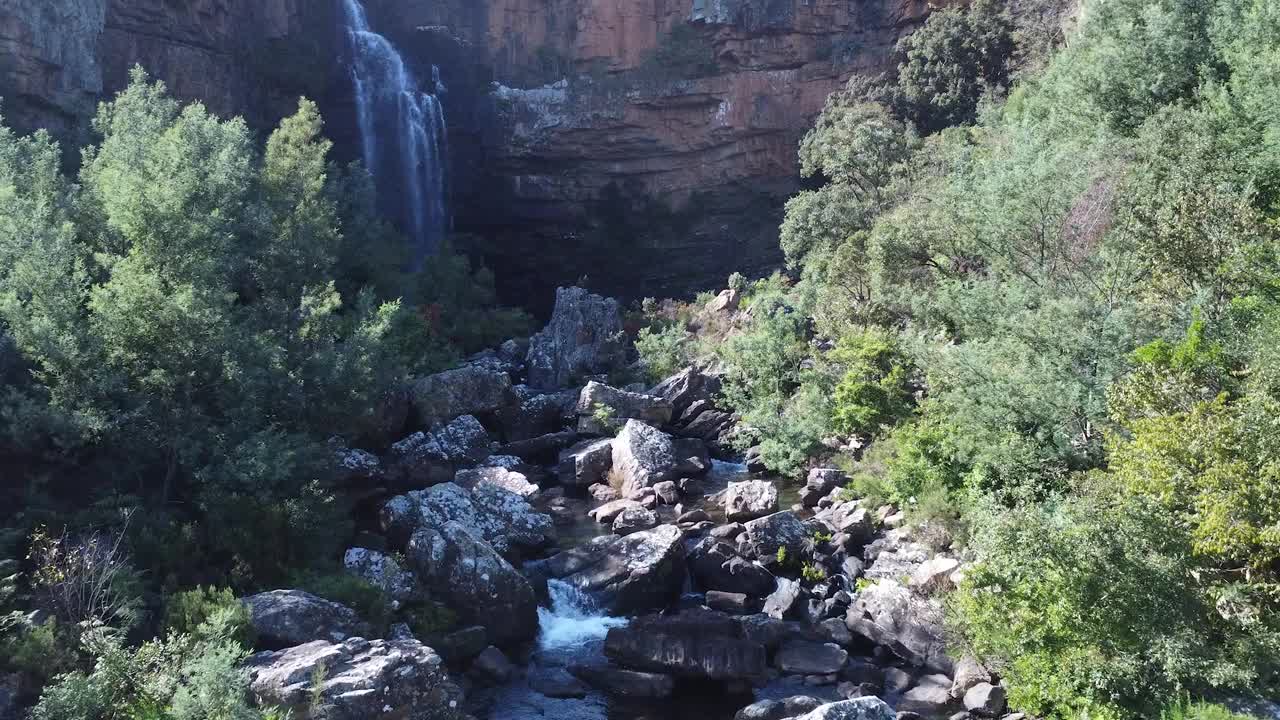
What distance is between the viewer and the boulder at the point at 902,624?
1443 cm

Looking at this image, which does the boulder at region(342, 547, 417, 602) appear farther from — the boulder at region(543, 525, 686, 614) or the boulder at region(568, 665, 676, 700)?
the boulder at region(568, 665, 676, 700)

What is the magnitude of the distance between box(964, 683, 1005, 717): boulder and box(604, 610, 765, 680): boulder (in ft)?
9.76

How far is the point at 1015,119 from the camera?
27719mm

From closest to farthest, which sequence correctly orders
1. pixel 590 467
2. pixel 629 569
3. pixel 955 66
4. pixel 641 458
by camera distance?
pixel 629 569 → pixel 641 458 → pixel 590 467 → pixel 955 66

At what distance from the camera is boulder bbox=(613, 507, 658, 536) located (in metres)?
20.1

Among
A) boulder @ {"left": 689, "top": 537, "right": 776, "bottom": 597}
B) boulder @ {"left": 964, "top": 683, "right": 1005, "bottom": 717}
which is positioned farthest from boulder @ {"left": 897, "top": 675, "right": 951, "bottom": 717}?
boulder @ {"left": 689, "top": 537, "right": 776, "bottom": 597}

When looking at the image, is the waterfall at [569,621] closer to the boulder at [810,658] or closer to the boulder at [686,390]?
the boulder at [810,658]

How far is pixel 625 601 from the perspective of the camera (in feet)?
54.1

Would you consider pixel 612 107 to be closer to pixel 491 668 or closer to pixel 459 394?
pixel 459 394

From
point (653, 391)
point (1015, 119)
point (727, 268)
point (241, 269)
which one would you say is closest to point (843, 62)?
point (727, 268)

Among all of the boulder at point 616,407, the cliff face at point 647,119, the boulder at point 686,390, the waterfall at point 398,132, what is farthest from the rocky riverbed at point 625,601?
the cliff face at point 647,119

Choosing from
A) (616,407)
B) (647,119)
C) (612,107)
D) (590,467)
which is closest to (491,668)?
(590,467)

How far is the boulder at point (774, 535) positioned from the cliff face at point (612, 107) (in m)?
24.5

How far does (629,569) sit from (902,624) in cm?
469
